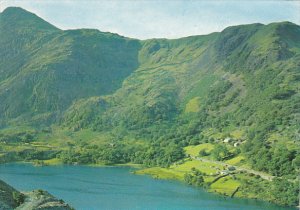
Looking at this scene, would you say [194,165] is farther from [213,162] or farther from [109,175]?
[109,175]

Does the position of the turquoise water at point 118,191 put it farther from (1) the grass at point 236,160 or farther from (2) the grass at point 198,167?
(1) the grass at point 236,160

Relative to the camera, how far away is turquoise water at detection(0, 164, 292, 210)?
130 metres

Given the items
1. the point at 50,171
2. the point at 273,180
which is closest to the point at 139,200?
the point at 273,180

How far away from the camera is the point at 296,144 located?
172 m

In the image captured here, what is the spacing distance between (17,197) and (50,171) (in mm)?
160468

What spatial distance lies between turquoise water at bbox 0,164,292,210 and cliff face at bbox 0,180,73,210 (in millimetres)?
81829

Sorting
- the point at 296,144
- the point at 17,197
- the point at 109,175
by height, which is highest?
the point at 17,197

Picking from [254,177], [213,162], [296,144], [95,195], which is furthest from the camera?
[213,162]

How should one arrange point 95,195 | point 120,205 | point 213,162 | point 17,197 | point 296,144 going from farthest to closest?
point 213,162 < point 296,144 < point 95,195 < point 120,205 < point 17,197

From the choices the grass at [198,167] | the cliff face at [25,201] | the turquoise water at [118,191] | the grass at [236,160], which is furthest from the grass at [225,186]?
the cliff face at [25,201]

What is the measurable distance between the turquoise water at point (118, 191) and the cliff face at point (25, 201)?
81.8 metres

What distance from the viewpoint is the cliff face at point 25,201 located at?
36344mm

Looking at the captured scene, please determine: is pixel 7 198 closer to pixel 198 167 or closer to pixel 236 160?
pixel 236 160

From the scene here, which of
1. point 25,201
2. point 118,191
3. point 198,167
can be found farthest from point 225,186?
point 25,201
